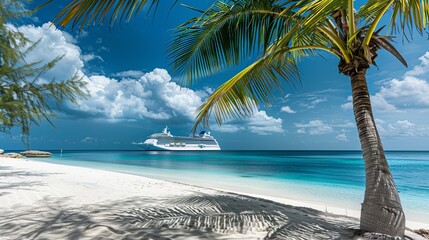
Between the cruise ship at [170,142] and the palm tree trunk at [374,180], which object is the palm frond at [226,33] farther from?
the cruise ship at [170,142]

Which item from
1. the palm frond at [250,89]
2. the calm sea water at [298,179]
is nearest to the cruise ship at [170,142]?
the calm sea water at [298,179]

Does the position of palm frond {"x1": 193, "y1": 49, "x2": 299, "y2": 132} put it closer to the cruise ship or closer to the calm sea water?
the calm sea water

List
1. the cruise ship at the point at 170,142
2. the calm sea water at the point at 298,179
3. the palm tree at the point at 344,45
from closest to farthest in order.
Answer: the palm tree at the point at 344,45, the calm sea water at the point at 298,179, the cruise ship at the point at 170,142


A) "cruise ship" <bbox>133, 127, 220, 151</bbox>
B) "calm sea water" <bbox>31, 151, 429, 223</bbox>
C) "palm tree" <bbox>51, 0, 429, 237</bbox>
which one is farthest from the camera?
"cruise ship" <bbox>133, 127, 220, 151</bbox>

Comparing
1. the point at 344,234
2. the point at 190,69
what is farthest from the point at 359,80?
the point at 190,69

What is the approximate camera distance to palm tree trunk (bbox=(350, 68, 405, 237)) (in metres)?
2.83

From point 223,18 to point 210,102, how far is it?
1254mm

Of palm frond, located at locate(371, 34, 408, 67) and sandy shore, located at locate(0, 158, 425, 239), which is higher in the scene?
palm frond, located at locate(371, 34, 408, 67)

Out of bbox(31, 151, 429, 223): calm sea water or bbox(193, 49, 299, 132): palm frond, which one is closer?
bbox(193, 49, 299, 132): palm frond

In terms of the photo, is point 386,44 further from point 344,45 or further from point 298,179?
point 298,179

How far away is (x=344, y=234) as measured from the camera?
10.5 ft

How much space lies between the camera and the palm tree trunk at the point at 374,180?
9.29 ft

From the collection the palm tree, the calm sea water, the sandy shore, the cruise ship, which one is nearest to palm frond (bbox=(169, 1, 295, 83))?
the palm tree

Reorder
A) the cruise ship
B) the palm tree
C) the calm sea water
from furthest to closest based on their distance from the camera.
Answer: the cruise ship → the calm sea water → the palm tree
